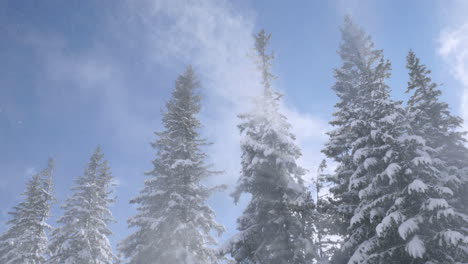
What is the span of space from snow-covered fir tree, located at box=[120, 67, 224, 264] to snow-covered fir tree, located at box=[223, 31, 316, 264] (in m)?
3.54

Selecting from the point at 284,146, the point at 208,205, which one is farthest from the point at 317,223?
the point at 208,205

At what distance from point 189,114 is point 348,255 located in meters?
14.4

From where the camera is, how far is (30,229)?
27.2 metres

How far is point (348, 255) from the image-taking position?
14125mm

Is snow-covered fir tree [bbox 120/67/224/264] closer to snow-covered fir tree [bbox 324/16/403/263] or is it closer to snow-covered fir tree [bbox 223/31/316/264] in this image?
snow-covered fir tree [bbox 223/31/316/264]

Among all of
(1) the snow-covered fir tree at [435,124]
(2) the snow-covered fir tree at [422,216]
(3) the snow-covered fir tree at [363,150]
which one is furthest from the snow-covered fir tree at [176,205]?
(1) the snow-covered fir tree at [435,124]

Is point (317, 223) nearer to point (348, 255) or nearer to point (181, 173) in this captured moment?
point (348, 255)

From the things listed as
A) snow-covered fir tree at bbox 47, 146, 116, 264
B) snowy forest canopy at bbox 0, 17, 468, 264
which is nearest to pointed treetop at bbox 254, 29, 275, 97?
snowy forest canopy at bbox 0, 17, 468, 264

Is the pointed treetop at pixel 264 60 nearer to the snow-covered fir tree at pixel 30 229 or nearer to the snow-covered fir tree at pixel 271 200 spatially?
the snow-covered fir tree at pixel 271 200

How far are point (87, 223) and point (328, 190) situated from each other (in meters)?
18.6

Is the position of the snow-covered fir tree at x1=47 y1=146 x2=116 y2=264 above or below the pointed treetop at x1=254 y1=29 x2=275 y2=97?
below

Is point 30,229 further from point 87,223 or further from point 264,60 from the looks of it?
point 264,60

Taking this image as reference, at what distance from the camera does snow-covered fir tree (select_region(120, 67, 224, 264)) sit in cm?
1697

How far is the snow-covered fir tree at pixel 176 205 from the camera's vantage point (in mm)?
16969
